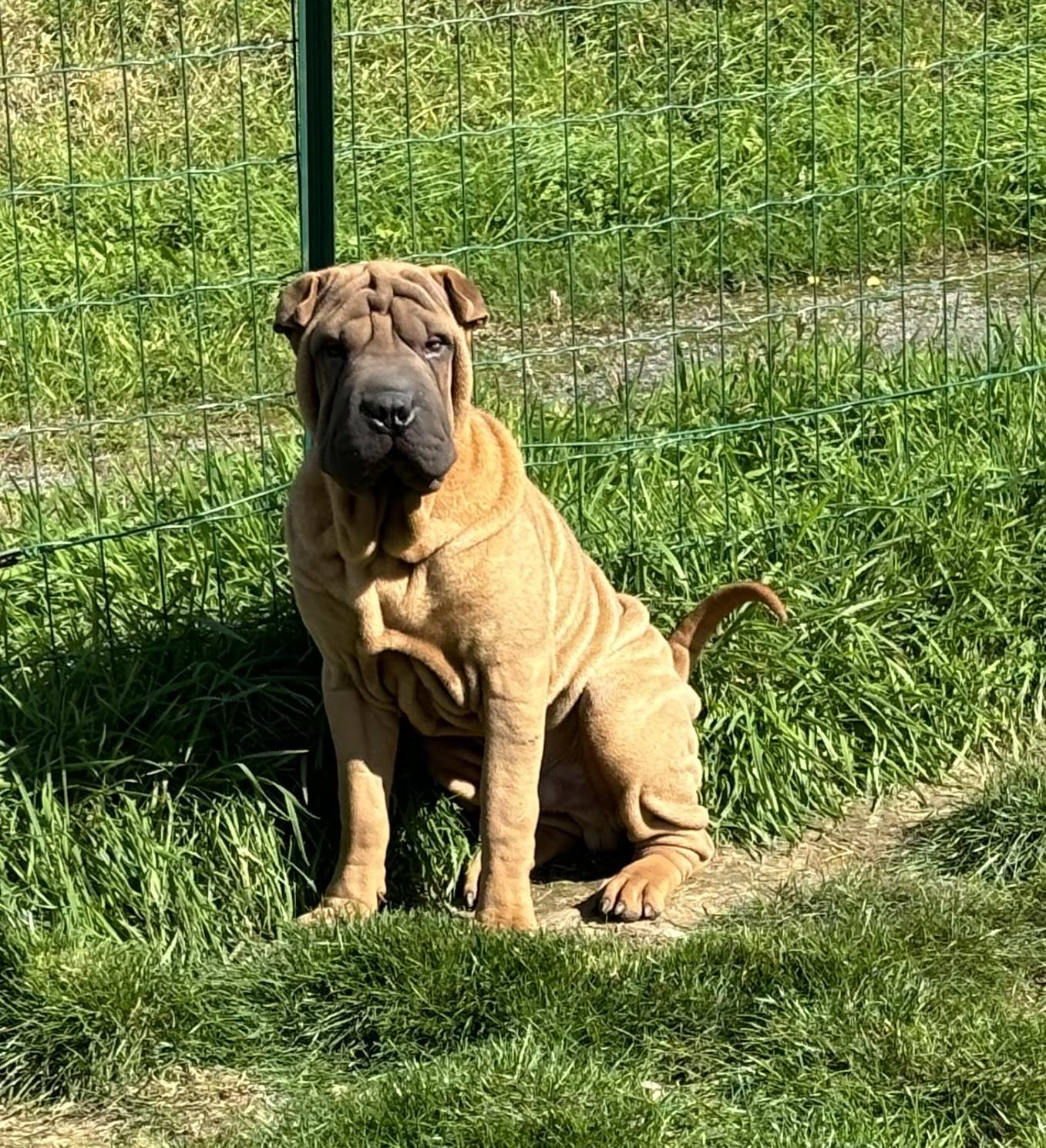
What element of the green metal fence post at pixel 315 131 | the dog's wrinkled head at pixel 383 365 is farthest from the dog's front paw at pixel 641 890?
the green metal fence post at pixel 315 131

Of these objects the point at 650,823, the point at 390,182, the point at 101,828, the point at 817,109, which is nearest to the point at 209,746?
the point at 101,828

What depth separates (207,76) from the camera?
10.3m

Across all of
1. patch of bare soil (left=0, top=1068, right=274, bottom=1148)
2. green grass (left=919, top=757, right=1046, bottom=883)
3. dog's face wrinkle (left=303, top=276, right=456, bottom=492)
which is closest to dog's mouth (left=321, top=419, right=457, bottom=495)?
dog's face wrinkle (left=303, top=276, right=456, bottom=492)

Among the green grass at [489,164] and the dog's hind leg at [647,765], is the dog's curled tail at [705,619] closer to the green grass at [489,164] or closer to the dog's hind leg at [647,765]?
the dog's hind leg at [647,765]

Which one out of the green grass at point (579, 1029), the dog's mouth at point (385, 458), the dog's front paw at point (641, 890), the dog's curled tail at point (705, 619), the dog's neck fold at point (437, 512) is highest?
the dog's mouth at point (385, 458)

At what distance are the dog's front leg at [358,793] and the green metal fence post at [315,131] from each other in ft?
3.77

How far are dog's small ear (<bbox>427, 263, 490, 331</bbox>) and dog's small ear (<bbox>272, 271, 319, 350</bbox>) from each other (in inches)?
10.8

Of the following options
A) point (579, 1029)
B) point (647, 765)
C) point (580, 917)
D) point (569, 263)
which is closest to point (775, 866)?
point (647, 765)

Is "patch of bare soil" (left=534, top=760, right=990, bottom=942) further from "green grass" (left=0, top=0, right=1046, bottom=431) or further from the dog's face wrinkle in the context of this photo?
"green grass" (left=0, top=0, right=1046, bottom=431)

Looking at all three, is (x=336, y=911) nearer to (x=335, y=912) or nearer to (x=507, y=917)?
(x=335, y=912)

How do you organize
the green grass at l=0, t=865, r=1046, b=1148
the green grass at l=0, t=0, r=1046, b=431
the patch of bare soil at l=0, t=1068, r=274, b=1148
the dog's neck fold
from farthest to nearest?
the green grass at l=0, t=0, r=1046, b=431 < the dog's neck fold < the patch of bare soil at l=0, t=1068, r=274, b=1148 < the green grass at l=0, t=865, r=1046, b=1148

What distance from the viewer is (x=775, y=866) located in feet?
18.1

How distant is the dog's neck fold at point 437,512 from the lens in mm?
4770

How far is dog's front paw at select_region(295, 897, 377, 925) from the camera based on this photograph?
16.1 ft
